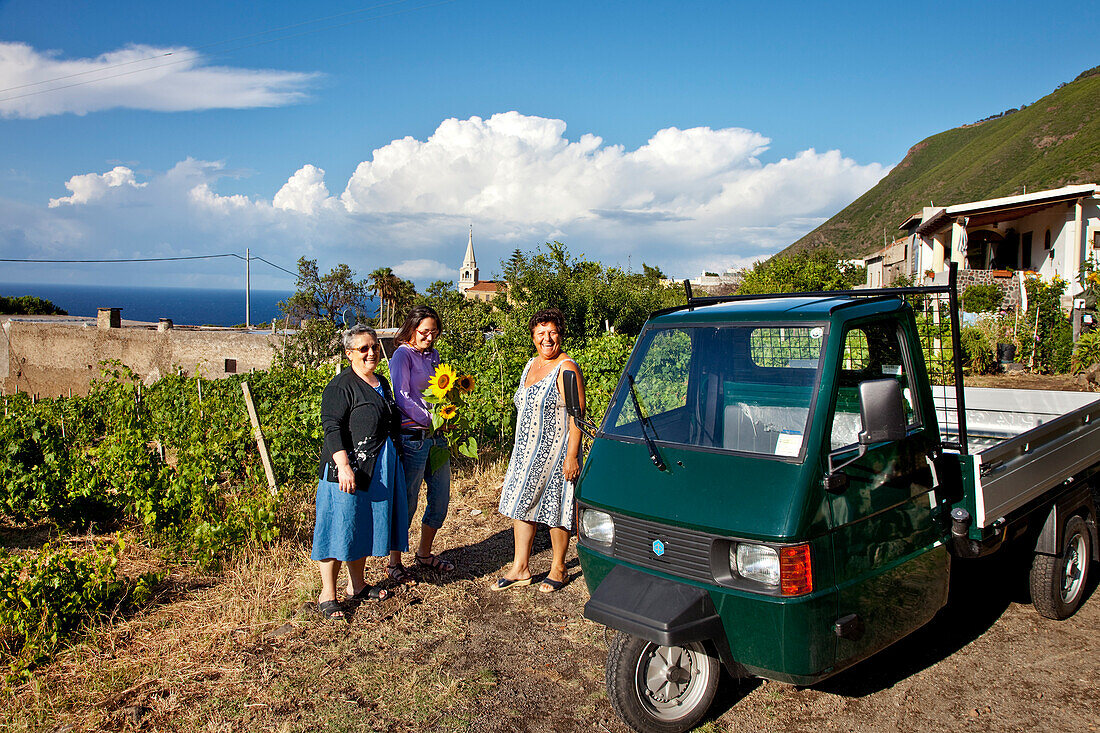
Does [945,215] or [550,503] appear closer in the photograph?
[550,503]

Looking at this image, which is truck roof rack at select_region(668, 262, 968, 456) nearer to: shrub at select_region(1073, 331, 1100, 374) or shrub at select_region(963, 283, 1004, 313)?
shrub at select_region(1073, 331, 1100, 374)

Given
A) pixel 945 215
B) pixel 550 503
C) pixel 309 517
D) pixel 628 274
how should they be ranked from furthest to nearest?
pixel 628 274 < pixel 945 215 < pixel 309 517 < pixel 550 503

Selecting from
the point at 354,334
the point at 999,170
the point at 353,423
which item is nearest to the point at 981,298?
the point at 354,334

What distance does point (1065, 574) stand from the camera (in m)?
4.45

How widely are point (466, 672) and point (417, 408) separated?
1729 mm

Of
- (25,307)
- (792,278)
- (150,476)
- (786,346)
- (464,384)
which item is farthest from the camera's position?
(25,307)

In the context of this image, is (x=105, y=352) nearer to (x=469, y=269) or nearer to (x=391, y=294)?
(x=391, y=294)

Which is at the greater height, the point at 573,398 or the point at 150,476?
the point at 573,398

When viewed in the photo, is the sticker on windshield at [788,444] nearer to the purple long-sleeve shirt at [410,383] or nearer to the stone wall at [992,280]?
the purple long-sleeve shirt at [410,383]

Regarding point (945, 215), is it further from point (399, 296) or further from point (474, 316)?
point (399, 296)

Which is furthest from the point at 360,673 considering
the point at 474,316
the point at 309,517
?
the point at 474,316

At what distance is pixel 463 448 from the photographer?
5.32m

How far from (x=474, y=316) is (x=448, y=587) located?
44.2 ft

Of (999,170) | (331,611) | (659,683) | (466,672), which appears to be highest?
(999,170)
